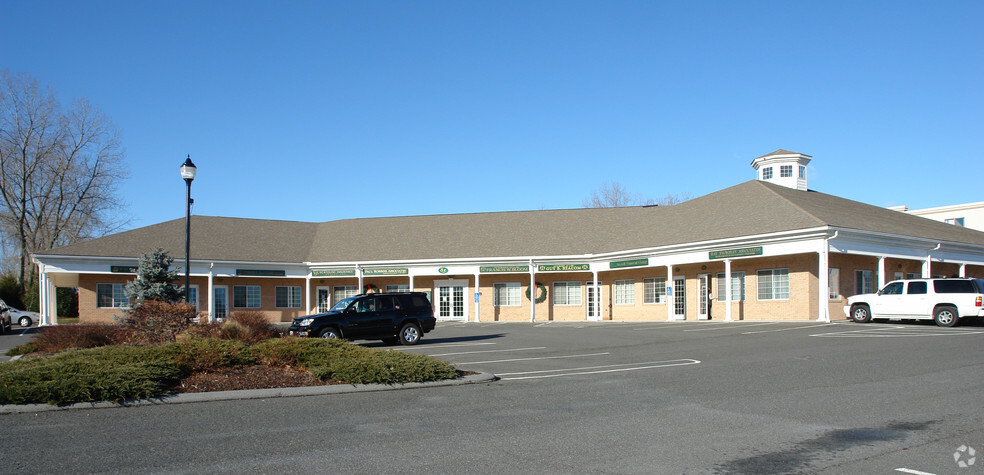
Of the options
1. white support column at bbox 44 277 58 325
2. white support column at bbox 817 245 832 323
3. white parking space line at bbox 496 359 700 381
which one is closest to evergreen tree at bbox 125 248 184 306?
white parking space line at bbox 496 359 700 381

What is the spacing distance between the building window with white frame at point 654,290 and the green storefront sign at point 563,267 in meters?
3.38

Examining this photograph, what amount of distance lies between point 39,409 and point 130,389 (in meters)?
1.06

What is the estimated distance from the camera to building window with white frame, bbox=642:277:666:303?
3434cm

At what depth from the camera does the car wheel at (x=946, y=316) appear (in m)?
22.2

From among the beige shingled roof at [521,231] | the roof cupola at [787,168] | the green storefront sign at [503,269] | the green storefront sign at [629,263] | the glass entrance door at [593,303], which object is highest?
the roof cupola at [787,168]

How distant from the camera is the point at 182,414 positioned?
9016 mm

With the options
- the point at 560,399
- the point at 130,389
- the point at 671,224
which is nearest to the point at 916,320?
the point at 671,224

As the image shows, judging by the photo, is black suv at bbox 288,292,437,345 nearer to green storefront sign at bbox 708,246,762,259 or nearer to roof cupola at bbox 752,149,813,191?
green storefront sign at bbox 708,246,762,259

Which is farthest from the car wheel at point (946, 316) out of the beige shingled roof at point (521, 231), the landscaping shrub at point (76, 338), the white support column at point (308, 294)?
the white support column at point (308, 294)

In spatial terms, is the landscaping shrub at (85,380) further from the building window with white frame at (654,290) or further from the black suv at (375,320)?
the building window with white frame at (654,290)

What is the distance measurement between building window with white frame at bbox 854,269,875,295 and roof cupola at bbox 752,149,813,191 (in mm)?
9777

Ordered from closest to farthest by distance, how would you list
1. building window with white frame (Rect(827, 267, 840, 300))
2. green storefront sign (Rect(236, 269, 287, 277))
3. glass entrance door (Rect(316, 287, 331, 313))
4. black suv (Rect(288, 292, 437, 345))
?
black suv (Rect(288, 292, 437, 345)) < building window with white frame (Rect(827, 267, 840, 300)) < green storefront sign (Rect(236, 269, 287, 277)) < glass entrance door (Rect(316, 287, 331, 313))

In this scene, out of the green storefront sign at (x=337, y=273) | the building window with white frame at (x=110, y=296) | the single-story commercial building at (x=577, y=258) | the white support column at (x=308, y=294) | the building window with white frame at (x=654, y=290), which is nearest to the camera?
the single-story commercial building at (x=577, y=258)

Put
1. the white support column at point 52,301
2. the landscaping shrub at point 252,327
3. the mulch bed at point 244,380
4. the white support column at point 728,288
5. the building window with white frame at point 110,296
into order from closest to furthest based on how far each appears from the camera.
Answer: the mulch bed at point 244,380, the landscaping shrub at point 252,327, the white support column at point 728,288, the white support column at point 52,301, the building window with white frame at point 110,296
